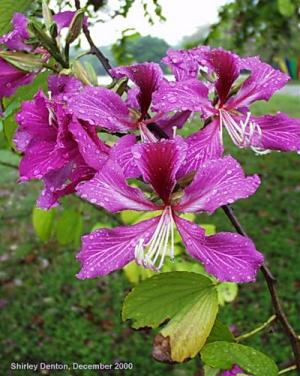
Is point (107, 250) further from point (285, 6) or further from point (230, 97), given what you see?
point (285, 6)

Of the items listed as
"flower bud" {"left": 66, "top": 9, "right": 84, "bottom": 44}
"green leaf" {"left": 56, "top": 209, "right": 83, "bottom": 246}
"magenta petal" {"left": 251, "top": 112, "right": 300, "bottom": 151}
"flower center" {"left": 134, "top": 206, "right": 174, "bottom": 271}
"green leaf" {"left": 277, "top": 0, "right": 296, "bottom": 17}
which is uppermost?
"flower bud" {"left": 66, "top": 9, "right": 84, "bottom": 44}

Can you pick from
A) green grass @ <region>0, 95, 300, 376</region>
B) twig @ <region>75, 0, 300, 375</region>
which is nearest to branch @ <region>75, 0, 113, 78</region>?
twig @ <region>75, 0, 300, 375</region>

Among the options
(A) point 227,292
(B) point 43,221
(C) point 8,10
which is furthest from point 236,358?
(A) point 227,292

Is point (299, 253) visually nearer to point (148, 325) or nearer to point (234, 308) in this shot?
point (234, 308)

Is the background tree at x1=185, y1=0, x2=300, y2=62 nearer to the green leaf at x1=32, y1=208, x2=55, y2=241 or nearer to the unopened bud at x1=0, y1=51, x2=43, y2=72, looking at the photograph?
the green leaf at x1=32, y1=208, x2=55, y2=241

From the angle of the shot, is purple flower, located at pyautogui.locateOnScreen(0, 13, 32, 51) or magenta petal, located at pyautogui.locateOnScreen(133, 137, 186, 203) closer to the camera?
magenta petal, located at pyautogui.locateOnScreen(133, 137, 186, 203)

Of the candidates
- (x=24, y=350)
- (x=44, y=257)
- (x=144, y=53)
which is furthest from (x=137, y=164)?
(x=44, y=257)

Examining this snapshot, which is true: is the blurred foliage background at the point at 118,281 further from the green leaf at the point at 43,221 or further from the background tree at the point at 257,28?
the green leaf at the point at 43,221
